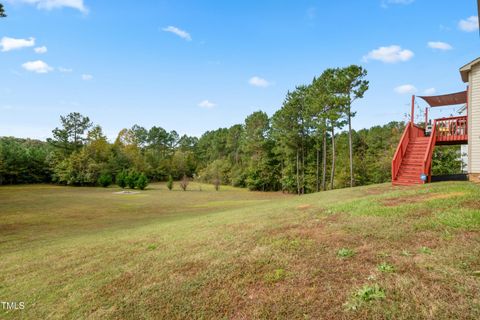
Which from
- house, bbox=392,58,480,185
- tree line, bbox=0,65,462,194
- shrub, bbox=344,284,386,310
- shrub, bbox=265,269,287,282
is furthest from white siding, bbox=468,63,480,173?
tree line, bbox=0,65,462,194

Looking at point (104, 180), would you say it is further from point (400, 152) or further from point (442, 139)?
point (442, 139)

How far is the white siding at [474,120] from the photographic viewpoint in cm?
966

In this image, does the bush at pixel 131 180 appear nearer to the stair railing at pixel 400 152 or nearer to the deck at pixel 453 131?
the stair railing at pixel 400 152

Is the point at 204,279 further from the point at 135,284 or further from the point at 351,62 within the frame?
the point at 351,62

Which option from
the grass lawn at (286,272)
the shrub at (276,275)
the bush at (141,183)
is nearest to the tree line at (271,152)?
the bush at (141,183)

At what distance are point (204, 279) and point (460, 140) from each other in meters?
14.3

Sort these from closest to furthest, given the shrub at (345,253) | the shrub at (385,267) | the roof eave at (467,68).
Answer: the shrub at (385,267)
the shrub at (345,253)
the roof eave at (467,68)

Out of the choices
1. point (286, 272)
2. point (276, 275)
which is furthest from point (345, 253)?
point (276, 275)

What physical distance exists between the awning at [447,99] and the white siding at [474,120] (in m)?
4.88

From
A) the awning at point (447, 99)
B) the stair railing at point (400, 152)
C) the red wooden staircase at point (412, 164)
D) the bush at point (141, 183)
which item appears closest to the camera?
the red wooden staircase at point (412, 164)

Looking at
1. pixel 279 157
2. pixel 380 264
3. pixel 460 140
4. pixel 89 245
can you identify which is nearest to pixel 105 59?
pixel 89 245

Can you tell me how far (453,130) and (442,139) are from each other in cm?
94

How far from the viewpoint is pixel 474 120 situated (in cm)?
984

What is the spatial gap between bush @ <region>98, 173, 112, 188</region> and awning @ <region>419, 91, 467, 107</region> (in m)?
45.8
